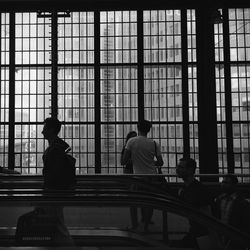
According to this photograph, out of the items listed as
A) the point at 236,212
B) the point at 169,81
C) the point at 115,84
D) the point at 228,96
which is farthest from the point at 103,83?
the point at 236,212

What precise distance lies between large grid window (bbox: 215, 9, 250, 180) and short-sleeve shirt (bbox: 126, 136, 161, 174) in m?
5.74

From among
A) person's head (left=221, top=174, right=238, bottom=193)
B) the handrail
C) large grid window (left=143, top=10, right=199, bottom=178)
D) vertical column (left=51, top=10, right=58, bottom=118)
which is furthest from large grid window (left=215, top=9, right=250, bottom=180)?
the handrail

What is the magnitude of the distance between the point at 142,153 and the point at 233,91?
6.52 meters

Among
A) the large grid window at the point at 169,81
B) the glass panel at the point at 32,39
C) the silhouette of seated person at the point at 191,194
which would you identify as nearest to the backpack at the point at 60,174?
the silhouette of seated person at the point at 191,194

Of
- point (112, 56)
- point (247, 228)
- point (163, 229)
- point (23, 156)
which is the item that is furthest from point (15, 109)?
point (247, 228)

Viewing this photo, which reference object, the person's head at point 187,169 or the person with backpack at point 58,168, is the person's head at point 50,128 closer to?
the person with backpack at point 58,168

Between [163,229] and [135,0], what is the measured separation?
28.0 ft

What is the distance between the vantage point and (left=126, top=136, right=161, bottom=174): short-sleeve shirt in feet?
22.9

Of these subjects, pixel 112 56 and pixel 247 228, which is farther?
pixel 112 56

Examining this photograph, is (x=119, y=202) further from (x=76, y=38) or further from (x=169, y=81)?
(x=76, y=38)

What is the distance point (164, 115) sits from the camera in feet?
41.7

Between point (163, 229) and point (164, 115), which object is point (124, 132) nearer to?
point (164, 115)

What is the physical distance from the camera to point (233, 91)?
12.7 metres

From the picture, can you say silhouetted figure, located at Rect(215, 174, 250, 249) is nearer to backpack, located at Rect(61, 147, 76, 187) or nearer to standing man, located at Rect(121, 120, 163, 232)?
standing man, located at Rect(121, 120, 163, 232)
